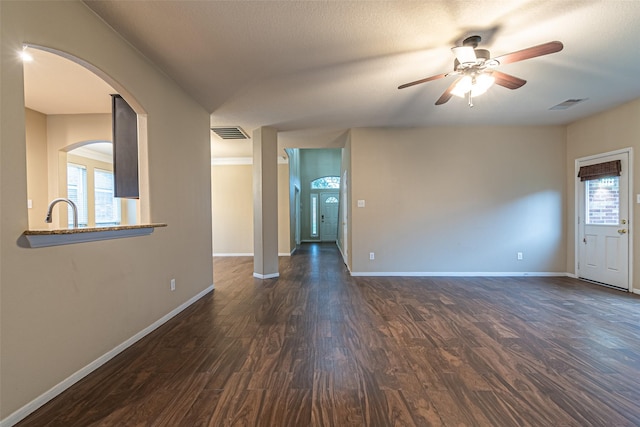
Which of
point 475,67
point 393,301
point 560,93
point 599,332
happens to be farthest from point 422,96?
point 599,332

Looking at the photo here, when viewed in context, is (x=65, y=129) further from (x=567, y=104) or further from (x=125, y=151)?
(x=567, y=104)

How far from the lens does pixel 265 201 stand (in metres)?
4.85

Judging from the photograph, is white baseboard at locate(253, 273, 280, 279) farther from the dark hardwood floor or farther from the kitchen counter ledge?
the kitchen counter ledge

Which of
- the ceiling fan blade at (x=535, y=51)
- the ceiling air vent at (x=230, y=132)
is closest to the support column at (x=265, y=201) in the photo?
the ceiling air vent at (x=230, y=132)

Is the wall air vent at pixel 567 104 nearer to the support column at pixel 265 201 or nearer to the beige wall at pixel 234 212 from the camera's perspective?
the support column at pixel 265 201

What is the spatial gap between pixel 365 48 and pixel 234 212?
18.6 ft

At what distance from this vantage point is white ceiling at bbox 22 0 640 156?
2.00 meters

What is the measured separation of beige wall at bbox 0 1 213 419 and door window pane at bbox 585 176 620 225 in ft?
19.0

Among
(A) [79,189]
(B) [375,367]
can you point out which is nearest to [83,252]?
(B) [375,367]

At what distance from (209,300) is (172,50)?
9.01ft

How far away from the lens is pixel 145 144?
105 inches

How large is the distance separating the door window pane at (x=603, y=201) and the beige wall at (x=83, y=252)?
228 inches

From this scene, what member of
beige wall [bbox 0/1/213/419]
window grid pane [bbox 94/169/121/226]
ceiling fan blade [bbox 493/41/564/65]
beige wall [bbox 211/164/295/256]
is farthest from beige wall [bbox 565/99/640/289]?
window grid pane [bbox 94/169/121/226]

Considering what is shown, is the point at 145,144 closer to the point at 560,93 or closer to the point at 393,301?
the point at 393,301
